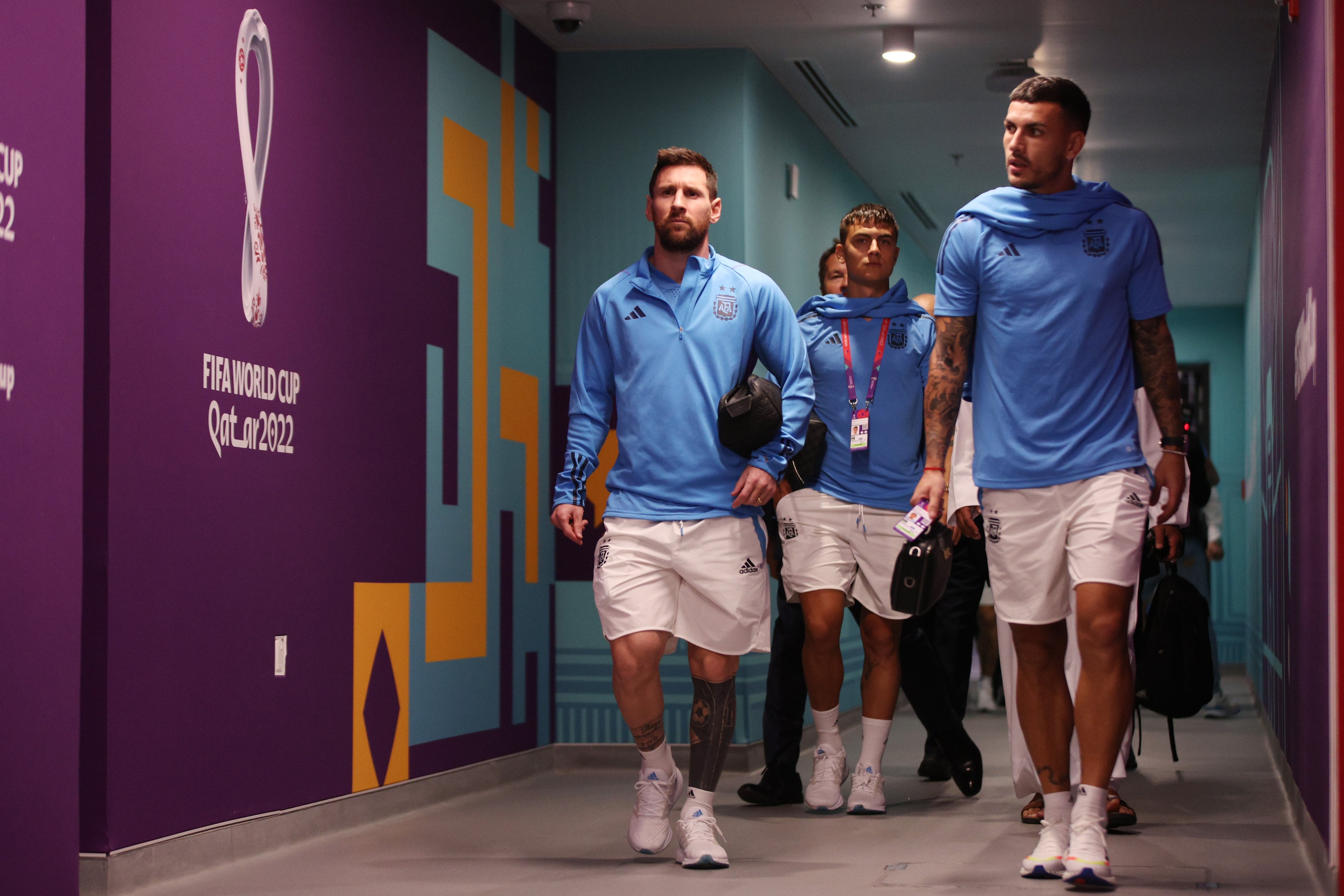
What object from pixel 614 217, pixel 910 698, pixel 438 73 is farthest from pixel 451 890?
pixel 614 217

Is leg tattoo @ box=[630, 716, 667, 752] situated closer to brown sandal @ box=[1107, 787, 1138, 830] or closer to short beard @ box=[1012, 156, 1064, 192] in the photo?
brown sandal @ box=[1107, 787, 1138, 830]

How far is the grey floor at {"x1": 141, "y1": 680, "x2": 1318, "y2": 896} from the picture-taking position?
11.1ft

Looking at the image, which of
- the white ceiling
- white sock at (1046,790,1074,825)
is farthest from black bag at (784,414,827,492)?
the white ceiling

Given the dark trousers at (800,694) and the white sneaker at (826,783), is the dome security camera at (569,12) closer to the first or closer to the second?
the dark trousers at (800,694)

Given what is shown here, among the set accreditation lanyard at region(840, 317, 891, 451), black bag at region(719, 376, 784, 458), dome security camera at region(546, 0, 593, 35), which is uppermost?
dome security camera at region(546, 0, 593, 35)

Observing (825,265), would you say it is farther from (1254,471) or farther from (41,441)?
(1254,471)

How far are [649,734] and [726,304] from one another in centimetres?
Result: 108

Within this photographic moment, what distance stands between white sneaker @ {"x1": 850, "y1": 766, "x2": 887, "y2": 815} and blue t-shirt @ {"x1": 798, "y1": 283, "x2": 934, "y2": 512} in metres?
0.79

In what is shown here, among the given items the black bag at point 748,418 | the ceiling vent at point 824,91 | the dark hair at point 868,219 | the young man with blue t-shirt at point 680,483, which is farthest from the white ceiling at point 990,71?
the black bag at point 748,418

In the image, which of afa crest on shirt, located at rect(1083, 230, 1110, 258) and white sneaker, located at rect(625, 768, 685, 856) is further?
white sneaker, located at rect(625, 768, 685, 856)

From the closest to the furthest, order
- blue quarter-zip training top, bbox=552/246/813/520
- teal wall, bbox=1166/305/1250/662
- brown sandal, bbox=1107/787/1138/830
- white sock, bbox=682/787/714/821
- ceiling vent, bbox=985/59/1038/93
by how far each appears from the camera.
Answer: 1. white sock, bbox=682/787/714/821
2. blue quarter-zip training top, bbox=552/246/813/520
3. brown sandal, bbox=1107/787/1138/830
4. ceiling vent, bbox=985/59/1038/93
5. teal wall, bbox=1166/305/1250/662

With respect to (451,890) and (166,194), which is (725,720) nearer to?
(451,890)

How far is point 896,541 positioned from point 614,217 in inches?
83.7

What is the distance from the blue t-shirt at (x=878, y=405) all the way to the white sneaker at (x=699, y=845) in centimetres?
126
